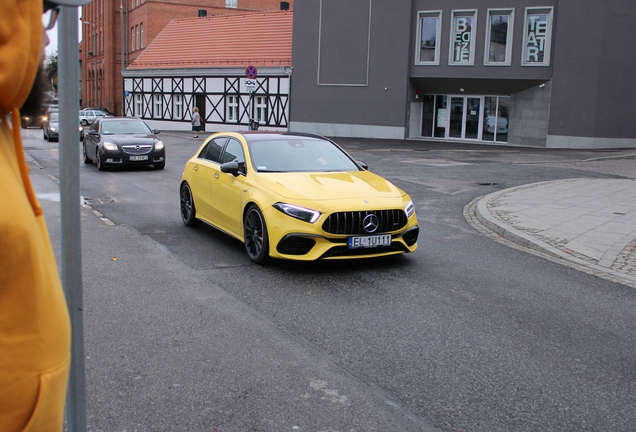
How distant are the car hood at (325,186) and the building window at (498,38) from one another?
2617cm

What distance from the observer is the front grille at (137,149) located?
1858 cm

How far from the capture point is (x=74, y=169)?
7.26 feet

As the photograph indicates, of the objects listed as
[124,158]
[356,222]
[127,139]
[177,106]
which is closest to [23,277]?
[356,222]

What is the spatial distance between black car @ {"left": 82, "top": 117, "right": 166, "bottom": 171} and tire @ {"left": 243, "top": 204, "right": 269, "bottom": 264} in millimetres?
11534

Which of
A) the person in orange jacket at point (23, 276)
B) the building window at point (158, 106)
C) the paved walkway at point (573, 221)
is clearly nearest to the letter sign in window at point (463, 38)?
the paved walkway at point (573, 221)

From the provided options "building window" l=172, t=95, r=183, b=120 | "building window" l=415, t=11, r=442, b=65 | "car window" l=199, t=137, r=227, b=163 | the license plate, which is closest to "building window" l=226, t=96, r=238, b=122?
"building window" l=172, t=95, r=183, b=120

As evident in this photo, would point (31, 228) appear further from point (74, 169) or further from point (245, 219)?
point (245, 219)

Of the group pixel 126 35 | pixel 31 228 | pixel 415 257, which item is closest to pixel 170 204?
pixel 415 257

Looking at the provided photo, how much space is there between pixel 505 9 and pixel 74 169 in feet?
107

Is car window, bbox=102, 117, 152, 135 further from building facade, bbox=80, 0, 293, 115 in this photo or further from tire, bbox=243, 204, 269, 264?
building facade, bbox=80, 0, 293, 115

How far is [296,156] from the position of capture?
873cm

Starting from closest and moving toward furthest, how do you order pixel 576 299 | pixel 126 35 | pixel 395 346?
1. pixel 395 346
2. pixel 576 299
3. pixel 126 35

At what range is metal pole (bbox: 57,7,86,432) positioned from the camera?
218 cm

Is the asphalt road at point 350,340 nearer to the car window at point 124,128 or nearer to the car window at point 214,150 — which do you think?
the car window at point 214,150
